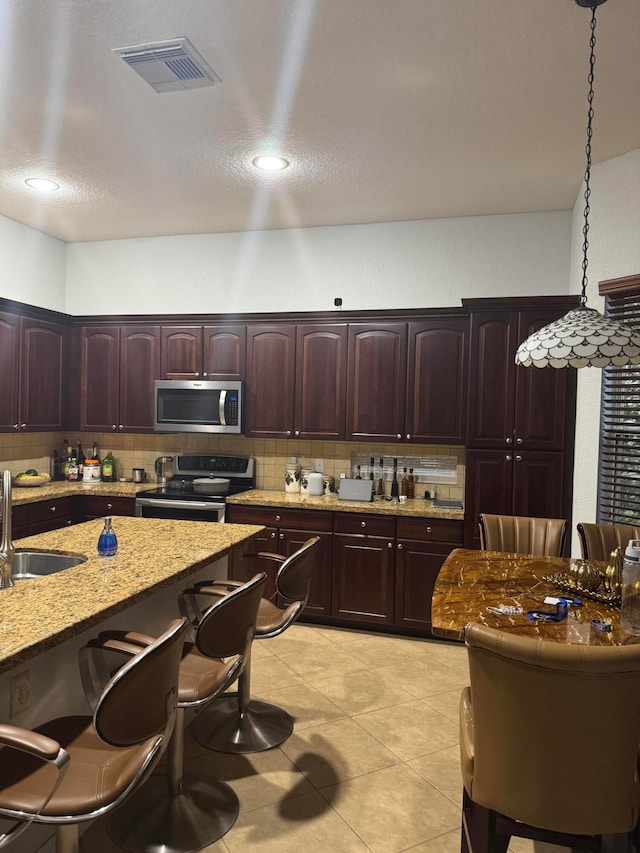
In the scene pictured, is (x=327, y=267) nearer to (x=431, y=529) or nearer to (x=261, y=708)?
(x=431, y=529)

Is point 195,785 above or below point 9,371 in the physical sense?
below

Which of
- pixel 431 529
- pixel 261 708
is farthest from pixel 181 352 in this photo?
pixel 261 708

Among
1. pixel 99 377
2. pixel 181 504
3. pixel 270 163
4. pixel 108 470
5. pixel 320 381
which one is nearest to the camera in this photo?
pixel 270 163

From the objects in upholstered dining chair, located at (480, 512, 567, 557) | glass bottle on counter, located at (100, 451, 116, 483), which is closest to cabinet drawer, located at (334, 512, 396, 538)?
upholstered dining chair, located at (480, 512, 567, 557)

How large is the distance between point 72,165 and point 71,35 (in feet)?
4.75

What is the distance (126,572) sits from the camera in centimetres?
236

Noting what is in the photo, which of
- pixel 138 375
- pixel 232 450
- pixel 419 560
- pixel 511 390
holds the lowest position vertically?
pixel 419 560

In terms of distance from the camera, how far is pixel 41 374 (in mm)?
5098

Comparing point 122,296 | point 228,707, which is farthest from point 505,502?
point 122,296

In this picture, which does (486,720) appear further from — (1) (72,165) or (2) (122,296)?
(2) (122,296)

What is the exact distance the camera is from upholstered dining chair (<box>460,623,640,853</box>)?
5.02 feet

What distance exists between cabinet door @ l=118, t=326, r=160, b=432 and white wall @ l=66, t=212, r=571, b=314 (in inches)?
14.0

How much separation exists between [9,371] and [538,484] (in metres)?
3.96

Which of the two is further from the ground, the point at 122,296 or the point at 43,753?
the point at 122,296
